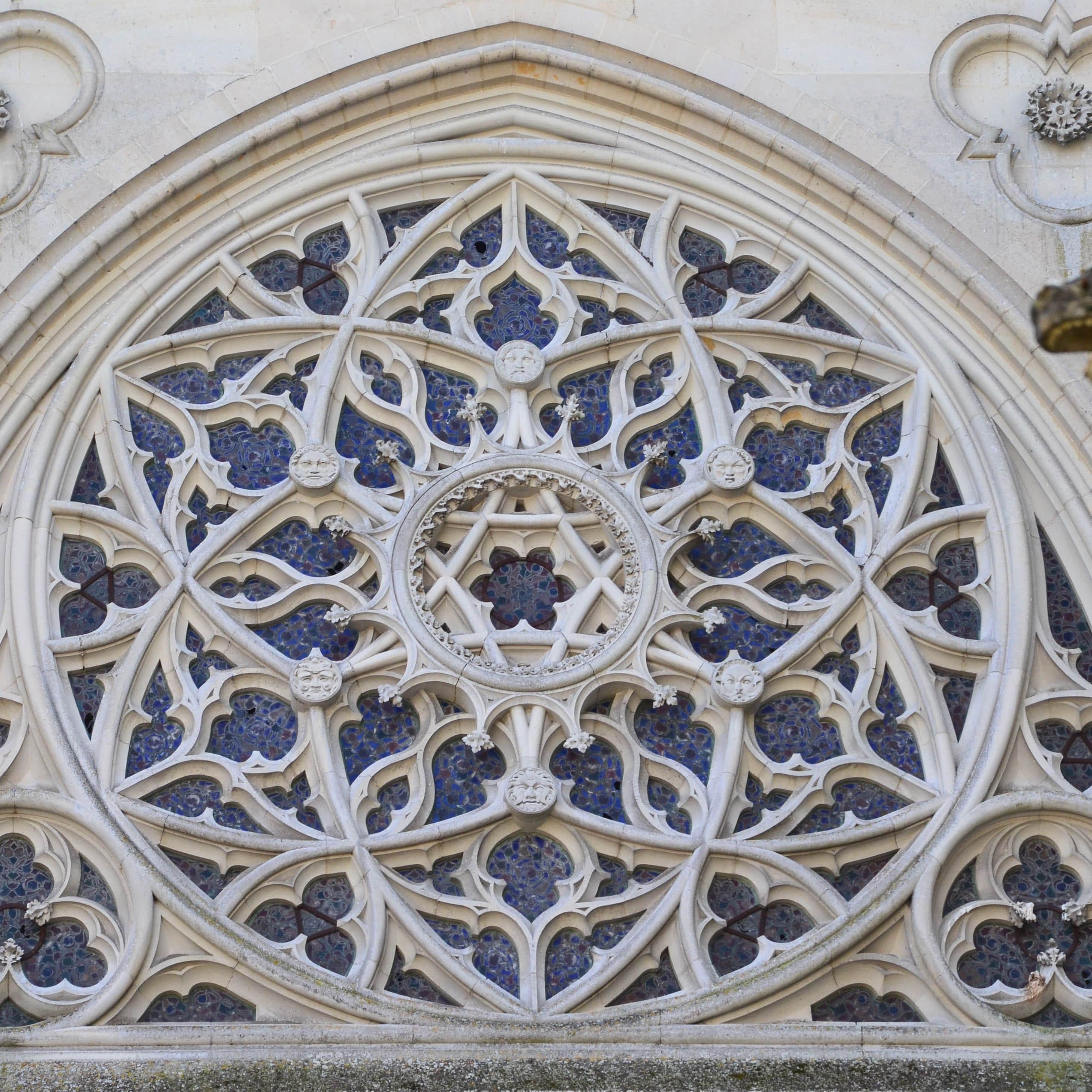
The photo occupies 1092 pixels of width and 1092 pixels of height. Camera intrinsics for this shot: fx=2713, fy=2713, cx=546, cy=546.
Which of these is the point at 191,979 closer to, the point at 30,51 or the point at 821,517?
the point at 821,517

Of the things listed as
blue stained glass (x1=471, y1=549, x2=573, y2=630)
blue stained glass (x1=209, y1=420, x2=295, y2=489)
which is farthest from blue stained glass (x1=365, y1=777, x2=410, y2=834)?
blue stained glass (x1=209, y1=420, x2=295, y2=489)

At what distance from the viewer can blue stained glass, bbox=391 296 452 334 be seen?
14406 mm

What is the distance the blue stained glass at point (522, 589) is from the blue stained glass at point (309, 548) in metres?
0.69

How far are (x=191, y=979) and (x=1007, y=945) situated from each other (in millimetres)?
3868

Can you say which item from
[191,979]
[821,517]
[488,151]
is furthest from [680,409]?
[191,979]

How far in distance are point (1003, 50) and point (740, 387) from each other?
7.88ft

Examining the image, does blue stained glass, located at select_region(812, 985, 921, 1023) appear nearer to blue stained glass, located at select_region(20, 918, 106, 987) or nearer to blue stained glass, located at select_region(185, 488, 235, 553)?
blue stained glass, located at select_region(20, 918, 106, 987)

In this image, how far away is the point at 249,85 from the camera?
1443cm

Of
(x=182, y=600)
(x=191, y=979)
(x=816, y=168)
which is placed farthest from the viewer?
(x=816, y=168)

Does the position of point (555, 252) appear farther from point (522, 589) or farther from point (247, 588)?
point (247, 588)

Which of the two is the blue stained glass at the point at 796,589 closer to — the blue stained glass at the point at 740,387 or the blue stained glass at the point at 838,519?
the blue stained glass at the point at 838,519

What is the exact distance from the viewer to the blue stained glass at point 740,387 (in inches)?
561

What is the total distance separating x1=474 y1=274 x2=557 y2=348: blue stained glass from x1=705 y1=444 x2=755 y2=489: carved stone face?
1.18m

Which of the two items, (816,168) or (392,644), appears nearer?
(392,644)
